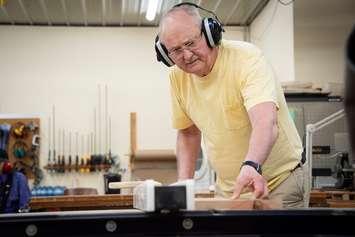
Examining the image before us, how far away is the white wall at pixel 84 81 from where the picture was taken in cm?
854

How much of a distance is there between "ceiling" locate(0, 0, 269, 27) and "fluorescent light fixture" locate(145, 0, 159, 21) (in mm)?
76

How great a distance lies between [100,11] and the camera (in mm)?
8023

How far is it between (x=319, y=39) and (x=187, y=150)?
477 cm

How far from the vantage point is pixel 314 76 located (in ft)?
22.4

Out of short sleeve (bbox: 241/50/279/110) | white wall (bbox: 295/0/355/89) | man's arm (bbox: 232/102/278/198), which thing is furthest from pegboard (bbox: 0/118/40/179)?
man's arm (bbox: 232/102/278/198)

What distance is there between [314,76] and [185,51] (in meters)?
5.02

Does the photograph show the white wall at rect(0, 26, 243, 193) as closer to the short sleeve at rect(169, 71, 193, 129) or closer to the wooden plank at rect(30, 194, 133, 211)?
the wooden plank at rect(30, 194, 133, 211)

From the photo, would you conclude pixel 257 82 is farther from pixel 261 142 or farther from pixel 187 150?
pixel 187 150

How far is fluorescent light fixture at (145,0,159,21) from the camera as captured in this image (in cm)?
746

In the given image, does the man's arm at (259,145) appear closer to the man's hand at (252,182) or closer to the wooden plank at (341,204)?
the man's hand at (252,182)

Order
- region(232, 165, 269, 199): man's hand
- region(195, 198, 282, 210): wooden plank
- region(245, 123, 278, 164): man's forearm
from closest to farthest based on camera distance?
region(195, 198, 282, 210): wooden plank, region(232, 165, 269, 199): man's hand, region(245, 123, 278, 164): man's forearm

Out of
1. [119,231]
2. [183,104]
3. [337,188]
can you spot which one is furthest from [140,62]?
[119,231]

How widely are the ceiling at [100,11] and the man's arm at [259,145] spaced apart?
5.81 m

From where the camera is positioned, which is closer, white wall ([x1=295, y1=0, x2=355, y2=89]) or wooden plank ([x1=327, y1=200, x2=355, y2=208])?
wooden plank ([x1=327, y1=200, x2=355, y2=208])
